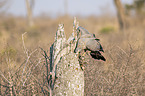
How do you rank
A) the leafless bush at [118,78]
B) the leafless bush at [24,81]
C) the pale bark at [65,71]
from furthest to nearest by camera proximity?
1. the leafless bush at [118,78]
2. the leafless bush at [24,81]
3. the pale bark at [65,71]

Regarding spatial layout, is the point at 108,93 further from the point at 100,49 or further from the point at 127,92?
the point at 100,49

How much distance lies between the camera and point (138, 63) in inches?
124

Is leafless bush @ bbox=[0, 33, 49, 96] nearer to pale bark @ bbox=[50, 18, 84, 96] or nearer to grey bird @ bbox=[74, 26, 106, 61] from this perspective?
pale bark @ bbox=[50, 18, 84, 96]

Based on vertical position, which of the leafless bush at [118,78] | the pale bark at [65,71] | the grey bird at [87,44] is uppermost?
the grey bird at [87,44]

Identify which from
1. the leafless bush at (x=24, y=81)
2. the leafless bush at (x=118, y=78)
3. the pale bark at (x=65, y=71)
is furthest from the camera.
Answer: the leafless bush at (x=118, y=78)

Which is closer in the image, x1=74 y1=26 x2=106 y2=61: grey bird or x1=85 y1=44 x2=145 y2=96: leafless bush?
x1=74 y1=26 x2=106 y2=61: grey bird

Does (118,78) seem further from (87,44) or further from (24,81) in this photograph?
(24,81)

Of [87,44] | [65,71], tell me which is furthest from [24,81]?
[87,44]

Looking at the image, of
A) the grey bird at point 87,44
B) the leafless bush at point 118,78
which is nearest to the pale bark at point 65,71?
the grey bird at point 87,44

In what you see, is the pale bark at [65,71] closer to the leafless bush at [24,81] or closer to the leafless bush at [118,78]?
the leafless bush at [24,81]

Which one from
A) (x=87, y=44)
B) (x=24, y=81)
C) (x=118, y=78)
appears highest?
(x=87, y=44)

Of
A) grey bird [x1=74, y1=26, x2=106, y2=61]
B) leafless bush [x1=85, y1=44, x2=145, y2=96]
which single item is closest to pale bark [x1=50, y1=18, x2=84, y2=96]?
grey bird [x1=74, y1=26, x2=106, y2=61]

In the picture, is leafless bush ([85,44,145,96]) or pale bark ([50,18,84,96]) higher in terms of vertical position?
pale bark ([50,18,84,96])

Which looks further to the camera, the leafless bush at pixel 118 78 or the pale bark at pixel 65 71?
the leafless bush at pixel 118 78
